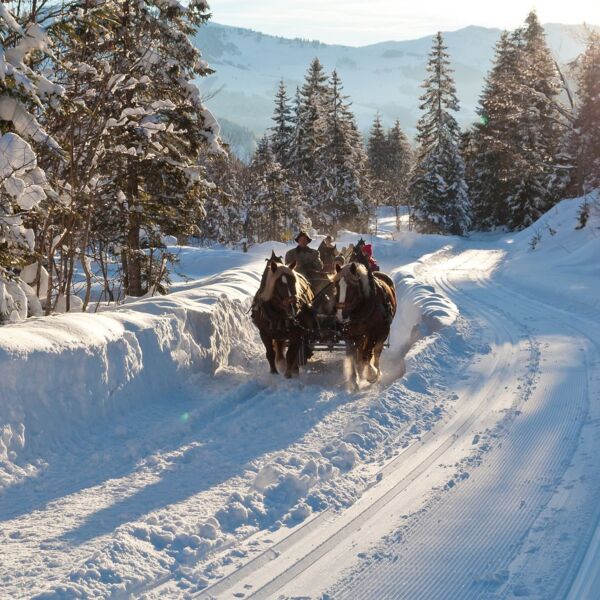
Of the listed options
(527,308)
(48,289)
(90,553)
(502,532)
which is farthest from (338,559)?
(527,308)

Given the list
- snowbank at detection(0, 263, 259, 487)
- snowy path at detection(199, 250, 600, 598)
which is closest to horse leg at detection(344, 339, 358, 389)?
snowy path at detection(199, 250, 600, 598)

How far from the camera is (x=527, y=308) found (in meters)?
15.9

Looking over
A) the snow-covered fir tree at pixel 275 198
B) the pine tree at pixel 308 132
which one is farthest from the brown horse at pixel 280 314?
the pine tree at pixel 308 132

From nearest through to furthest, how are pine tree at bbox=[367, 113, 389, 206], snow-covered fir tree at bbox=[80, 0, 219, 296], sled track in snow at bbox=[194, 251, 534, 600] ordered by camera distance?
1. sled track in snow at bbox=[194, 251, 534, 600]
2. snow-covered fir tree at bbox=[80, 0, 219, 296]
3. pine tree at bbox=[367, 113, 389, 206]

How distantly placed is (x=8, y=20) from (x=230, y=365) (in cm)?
586

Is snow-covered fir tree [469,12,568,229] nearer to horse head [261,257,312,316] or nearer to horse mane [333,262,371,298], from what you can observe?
horse mane [333,262,371,298]

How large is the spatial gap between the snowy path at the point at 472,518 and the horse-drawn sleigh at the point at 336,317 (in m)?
1.58

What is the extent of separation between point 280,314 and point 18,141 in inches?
161

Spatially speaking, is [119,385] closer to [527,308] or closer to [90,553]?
[90,553]

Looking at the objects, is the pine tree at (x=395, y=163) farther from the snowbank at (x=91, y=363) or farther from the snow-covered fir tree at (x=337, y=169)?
the snowbank at (x=91, y=363)

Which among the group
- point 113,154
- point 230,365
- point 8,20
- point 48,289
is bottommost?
point 230,365

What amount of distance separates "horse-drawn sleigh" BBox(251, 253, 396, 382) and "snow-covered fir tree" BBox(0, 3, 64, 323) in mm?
3158

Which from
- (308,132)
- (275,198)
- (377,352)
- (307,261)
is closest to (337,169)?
(308,132)

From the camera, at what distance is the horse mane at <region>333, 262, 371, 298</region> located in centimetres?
954
